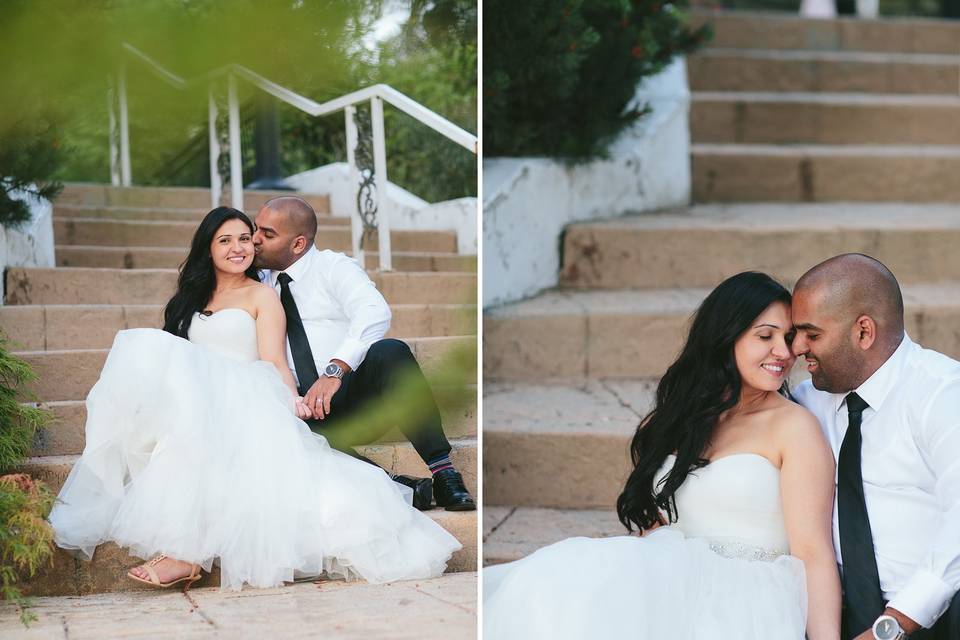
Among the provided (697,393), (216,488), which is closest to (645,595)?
(697,393)

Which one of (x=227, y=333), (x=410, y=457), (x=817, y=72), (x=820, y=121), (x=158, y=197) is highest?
(x=817, y=72)

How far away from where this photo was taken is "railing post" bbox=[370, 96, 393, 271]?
352 cm

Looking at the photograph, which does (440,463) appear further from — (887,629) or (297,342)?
(887,629)

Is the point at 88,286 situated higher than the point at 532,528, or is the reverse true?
the point at 88,286

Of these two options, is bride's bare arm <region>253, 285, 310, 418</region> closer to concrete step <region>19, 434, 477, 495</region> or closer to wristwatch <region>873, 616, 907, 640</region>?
concrete step <region>19, 434, 477, 495</region>

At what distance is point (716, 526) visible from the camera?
2.45 meters

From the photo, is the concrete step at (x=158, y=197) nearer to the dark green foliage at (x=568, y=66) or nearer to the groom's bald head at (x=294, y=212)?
the groom's bald head at (x=294, y=212)

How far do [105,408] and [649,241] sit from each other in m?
2.29

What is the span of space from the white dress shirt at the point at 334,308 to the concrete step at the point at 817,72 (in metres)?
3.20

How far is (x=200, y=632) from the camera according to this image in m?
2.39

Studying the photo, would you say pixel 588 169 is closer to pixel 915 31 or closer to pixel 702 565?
pixel 702 565

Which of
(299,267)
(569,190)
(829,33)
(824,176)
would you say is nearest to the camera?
(299,267)

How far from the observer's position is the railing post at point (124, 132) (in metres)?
2.95

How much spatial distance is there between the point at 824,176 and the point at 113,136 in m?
3.28
